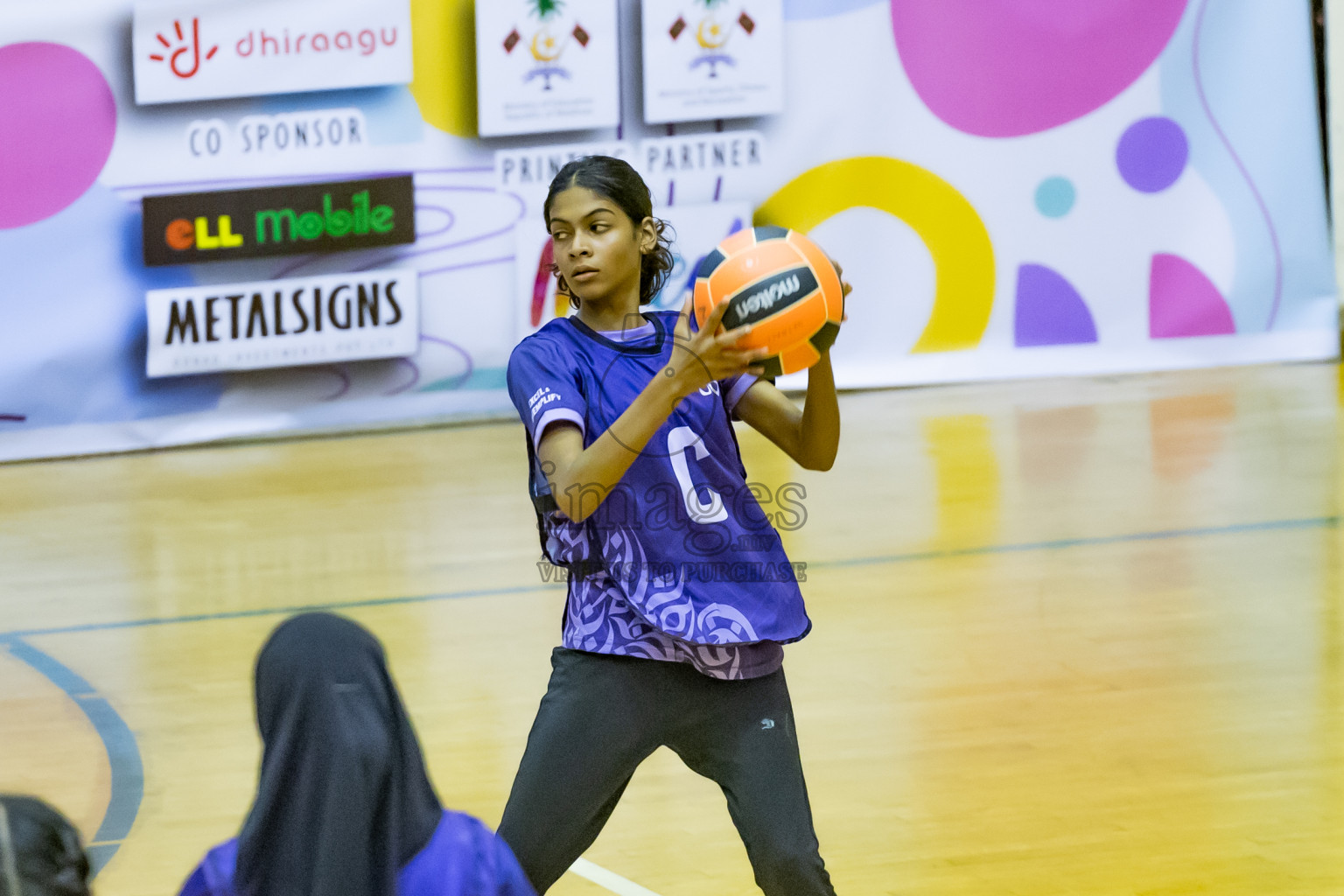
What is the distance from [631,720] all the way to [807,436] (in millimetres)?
523

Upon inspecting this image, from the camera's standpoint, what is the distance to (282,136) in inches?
324

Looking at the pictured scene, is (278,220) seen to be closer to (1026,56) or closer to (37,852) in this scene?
(1026,56)

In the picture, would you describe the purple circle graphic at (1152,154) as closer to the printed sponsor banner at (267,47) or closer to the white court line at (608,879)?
the printed sponsor banner at (267,47)

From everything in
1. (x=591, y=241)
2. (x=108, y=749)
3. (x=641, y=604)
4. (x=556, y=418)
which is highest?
(x=591, y=241)

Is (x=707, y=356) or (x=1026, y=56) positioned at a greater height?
(x=1026, y=56)

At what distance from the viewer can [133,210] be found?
8102 mm

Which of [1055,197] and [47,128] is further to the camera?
[1055,197]

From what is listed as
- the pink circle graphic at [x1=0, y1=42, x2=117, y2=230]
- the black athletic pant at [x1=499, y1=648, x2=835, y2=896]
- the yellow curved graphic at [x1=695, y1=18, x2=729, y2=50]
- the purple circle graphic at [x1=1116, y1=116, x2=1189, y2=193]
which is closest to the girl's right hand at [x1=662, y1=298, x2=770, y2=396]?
the black athletic pant at [x1=499, y1=648, x2=835, y2=896]

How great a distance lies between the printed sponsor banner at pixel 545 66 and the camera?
8.34 metres

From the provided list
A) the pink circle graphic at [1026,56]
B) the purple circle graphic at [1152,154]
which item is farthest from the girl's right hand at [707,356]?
the purple circle graphic at [1152,154]

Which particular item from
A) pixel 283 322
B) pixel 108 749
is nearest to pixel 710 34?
pixel 283 322

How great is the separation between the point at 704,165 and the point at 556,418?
6.68 meters

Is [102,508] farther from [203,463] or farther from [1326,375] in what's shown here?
[1326,375]

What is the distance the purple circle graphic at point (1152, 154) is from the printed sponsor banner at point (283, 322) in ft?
14.3
